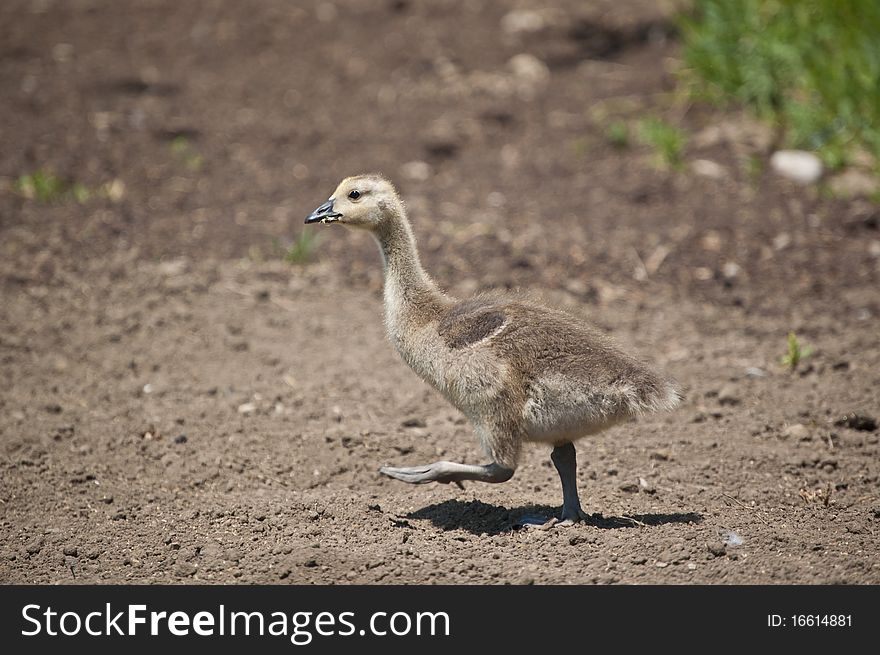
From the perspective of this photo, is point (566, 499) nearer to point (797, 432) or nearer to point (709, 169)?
point (797, 432)

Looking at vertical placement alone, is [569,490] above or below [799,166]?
below

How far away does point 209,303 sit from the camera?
8.15 m

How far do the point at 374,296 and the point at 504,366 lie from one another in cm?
345

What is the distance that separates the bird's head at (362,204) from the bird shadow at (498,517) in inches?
58.5

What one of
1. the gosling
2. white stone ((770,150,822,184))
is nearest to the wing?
the gosling

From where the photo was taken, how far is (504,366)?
5133mm

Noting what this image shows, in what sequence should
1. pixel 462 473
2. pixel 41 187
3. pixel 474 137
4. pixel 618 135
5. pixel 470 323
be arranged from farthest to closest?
pixel 474 137, pixel 618 135, pixel 41 187, pixel 470 323, pixel 462 473

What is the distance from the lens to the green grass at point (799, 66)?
9.73 metres

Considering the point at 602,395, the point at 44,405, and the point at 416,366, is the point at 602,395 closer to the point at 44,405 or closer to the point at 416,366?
the point at 416,366

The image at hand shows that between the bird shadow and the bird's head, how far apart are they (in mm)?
1486

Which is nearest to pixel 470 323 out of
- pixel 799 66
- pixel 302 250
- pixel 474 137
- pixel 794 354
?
pixel 794 354

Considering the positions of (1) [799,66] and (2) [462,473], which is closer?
(2) [462,473]

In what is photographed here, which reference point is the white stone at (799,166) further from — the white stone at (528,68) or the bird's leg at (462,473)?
the bird's leg at (462,473)

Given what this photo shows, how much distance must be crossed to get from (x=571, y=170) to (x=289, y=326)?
3.65m
